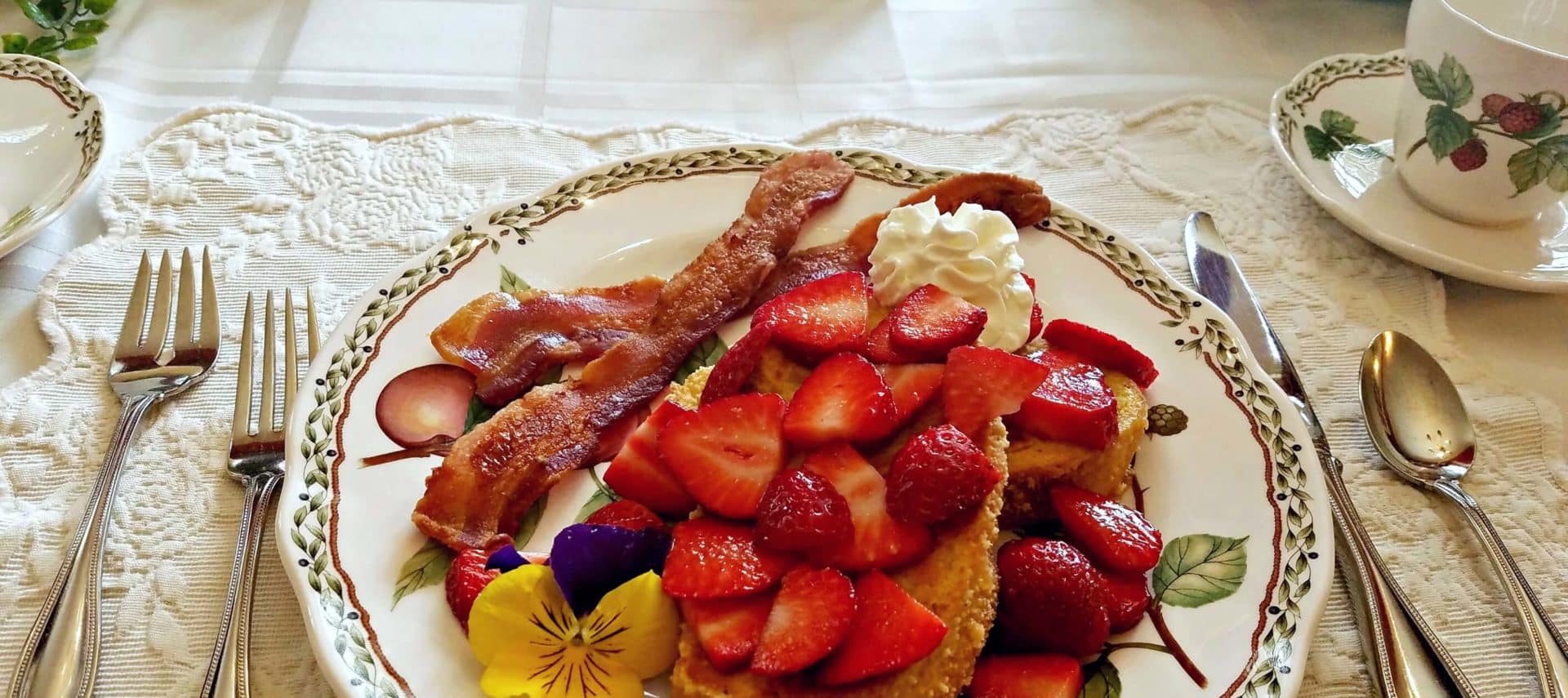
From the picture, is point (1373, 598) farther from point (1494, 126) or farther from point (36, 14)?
point (36, 14)

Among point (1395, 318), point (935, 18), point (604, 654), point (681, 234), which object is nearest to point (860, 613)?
point (604, 654)

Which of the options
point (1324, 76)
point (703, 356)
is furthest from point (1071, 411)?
point (1324, 76)

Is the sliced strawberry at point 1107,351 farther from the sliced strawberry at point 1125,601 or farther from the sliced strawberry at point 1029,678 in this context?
the sliced strawberry at point 1029,678

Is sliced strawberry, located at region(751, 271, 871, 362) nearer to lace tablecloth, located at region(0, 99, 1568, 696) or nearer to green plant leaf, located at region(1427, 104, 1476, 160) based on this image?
lace tablecloth, located at region(0, 99, 1568, 696)

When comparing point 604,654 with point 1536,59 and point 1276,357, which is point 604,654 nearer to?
point 1276,357

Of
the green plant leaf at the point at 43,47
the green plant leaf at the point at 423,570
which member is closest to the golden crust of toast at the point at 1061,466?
the green plant leaf at the point at 423,570

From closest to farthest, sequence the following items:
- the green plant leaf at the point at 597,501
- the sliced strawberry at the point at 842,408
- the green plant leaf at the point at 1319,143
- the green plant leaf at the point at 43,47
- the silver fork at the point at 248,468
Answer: the silver fork at the point at 248,468, the sliced strawberry at the point at 842,408, the green plant leaf at the point at 597,501, the green plant leaf at the point at 1319,143, the green plant leaf at the point at 43,47
